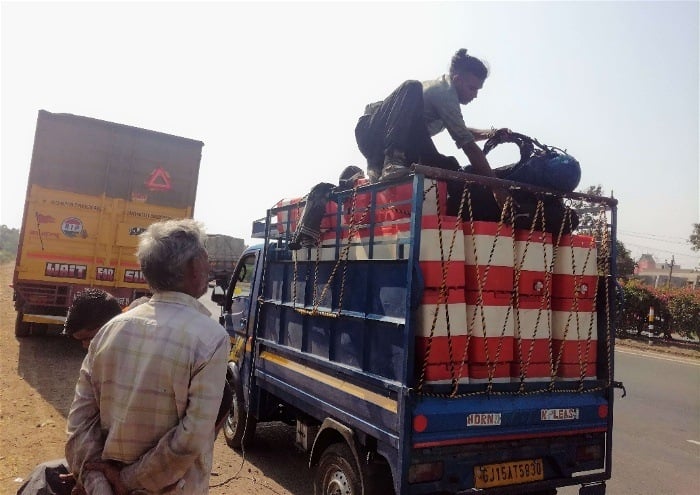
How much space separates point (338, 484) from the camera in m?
3.20

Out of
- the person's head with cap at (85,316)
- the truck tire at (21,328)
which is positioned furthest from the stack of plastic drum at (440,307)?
the truck tire at (21,328)

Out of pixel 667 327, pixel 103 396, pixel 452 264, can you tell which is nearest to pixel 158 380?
pixel 103 396

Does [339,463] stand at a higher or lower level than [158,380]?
lower

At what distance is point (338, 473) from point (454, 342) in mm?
1185

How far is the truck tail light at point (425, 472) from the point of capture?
2676 millimetres

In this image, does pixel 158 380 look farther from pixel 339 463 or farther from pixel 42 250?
pixel 42 250

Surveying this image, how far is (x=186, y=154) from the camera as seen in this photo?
936 cm

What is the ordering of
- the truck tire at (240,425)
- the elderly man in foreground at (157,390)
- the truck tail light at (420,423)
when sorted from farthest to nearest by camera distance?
the truck tire at (240,425), the truck tail light at (420,423), the elderly man in foreground at (157,390)

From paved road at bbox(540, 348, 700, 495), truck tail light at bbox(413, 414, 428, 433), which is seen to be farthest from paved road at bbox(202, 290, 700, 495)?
truck tail light at bbox(413, 414, 428, 433)

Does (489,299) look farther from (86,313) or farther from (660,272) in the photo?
(660,272)

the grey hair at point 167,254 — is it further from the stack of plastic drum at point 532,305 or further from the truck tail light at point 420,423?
the stack of plastic drum at point 532,305

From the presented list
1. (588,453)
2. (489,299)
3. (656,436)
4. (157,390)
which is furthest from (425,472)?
(656,436)

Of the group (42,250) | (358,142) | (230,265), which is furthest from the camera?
(230,265)

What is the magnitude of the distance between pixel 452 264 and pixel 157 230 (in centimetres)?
169
